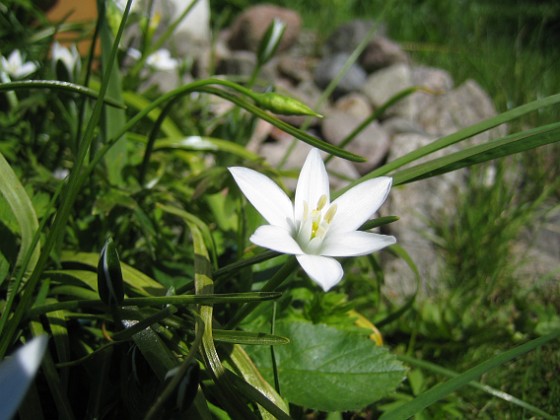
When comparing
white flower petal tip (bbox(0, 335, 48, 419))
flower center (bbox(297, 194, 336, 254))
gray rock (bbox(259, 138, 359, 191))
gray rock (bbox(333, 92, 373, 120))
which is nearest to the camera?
white flower petal tip (bbox(0, 335, 48, 419))

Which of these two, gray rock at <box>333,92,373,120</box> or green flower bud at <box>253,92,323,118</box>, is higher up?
green flower bud at <box>253,92,323,118</box>

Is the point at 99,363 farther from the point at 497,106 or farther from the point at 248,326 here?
the point at 497,106

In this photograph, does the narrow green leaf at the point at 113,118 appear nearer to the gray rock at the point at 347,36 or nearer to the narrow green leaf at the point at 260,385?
the narrow green leaf at the point at 260,385

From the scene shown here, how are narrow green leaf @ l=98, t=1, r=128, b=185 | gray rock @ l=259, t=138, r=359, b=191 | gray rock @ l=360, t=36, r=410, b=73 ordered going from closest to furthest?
1. narrow green leaf @ l=98, t=1, r=128, b=185
2. gray rock @ l=259, t=138, r=359, b=191
3. gray rock @ l=360, t=36, r=410, b=73

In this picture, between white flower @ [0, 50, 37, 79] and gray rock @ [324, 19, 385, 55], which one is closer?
white flower @ [0, 50, 37, 79]

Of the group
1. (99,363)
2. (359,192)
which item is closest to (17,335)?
(99,363)

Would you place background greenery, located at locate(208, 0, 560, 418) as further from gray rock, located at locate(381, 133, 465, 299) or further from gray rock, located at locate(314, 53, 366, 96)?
gray rock, located at locate(314, 53, 366, 96)

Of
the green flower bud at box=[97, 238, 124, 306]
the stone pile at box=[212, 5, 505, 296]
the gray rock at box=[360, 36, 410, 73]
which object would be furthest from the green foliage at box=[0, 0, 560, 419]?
the gray rock at box=[360, 36, 410, 73]

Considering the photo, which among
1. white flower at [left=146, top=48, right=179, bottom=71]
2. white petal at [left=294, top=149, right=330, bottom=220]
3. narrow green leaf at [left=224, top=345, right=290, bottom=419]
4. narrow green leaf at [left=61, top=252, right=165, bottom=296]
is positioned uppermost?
white flower at [left=146, top=48, right=179, bottom=71]
